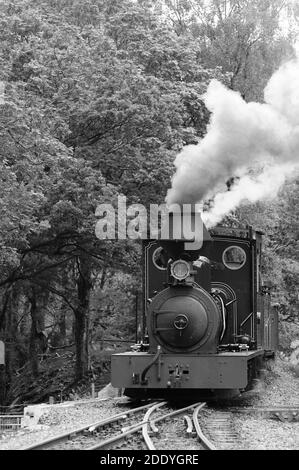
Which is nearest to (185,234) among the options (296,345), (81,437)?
(81,437)

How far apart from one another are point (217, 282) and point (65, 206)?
5.77m

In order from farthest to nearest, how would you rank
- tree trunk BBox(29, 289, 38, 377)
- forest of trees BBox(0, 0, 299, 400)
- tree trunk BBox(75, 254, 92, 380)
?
tree trunk BBox(29, 289, 38, 377) < tree trunk BBox(75, 254, 92, 380) < forest of trees BBox(0, 0, 299, 400)

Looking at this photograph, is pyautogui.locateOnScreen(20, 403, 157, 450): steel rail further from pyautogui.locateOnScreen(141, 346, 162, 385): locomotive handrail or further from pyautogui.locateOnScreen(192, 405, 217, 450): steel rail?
pyautogui.locateOnScreen(192, 405, 217, 450): steel rail

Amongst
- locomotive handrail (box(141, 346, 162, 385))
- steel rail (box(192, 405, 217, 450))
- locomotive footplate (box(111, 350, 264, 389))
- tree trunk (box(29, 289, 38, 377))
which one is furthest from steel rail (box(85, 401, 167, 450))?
tree trunk (box(29, 289, 38, 377))

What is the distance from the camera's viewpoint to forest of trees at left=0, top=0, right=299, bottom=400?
17516 millimetres

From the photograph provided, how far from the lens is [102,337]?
31.4 meters

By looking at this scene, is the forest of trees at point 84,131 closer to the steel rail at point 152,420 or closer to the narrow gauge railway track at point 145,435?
the steel rail at point 152,420

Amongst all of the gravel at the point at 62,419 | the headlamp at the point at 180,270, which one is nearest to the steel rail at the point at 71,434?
the gravel at the point at 62,419

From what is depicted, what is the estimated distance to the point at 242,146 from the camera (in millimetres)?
12742

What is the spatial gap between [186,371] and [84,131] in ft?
31.2

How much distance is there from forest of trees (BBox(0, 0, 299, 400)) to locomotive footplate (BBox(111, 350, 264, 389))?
4413 millimetres

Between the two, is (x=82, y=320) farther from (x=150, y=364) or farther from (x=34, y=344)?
(x=150, y=364)

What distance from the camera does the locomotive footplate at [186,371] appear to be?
13.3 m

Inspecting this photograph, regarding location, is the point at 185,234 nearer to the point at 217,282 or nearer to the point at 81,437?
the point at 217,282
